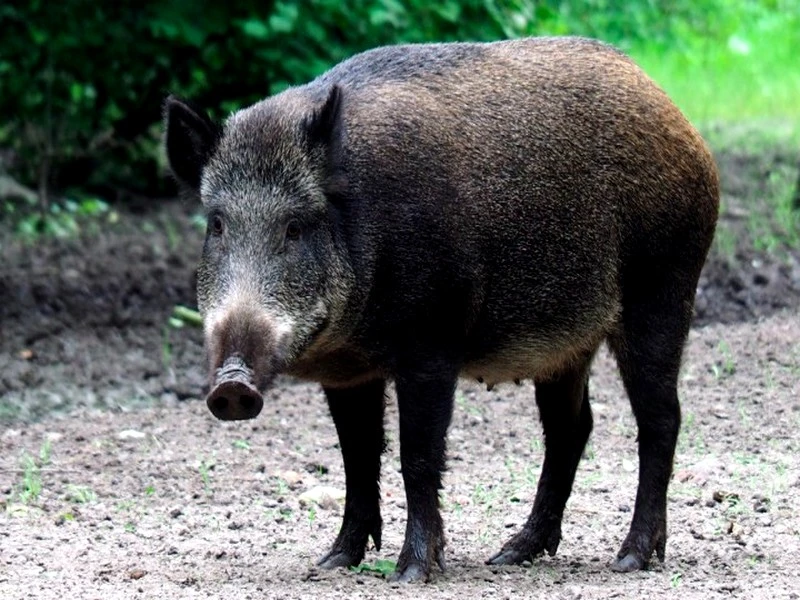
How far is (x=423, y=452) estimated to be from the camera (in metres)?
5.16

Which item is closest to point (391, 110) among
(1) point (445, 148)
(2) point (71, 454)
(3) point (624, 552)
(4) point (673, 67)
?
(1) point (445, 148)

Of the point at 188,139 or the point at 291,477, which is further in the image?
the point at 291,477

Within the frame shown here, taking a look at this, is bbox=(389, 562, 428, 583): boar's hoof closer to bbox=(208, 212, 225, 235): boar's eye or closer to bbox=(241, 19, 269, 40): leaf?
bbox=(208, 212, 225, 235): boar's eye

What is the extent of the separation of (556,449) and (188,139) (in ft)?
5.69

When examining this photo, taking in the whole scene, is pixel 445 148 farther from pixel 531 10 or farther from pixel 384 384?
pixel 531 10

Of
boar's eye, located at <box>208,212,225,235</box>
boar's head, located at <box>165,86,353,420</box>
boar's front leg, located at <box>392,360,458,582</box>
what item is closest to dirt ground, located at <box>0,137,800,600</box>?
boar's front leg, located at <box>392,360,458,582</box>

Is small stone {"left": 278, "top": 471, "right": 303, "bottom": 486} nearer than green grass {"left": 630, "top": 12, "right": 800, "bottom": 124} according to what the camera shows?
Yes

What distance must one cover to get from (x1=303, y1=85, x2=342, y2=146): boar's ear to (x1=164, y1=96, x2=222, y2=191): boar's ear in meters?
0.32

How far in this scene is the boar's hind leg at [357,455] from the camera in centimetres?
541

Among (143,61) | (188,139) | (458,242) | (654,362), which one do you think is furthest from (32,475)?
(143,61)

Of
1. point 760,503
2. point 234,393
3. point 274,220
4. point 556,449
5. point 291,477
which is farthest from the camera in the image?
point 291,477

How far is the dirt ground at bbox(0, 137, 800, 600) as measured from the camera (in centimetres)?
521

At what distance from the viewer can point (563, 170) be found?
5441 millimetres

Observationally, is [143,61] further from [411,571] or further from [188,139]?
[411,571]
